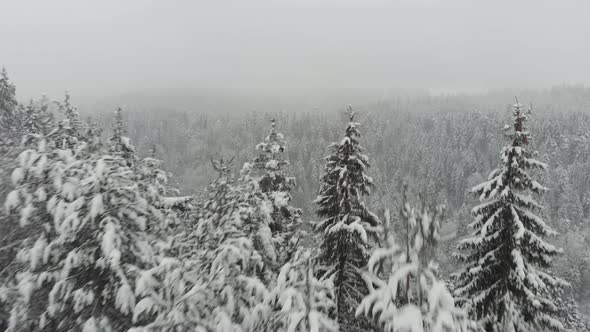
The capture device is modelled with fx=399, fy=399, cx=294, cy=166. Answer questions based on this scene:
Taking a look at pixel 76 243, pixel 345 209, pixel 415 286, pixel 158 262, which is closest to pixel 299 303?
pixel 415 286

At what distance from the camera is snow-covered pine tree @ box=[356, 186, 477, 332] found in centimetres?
267

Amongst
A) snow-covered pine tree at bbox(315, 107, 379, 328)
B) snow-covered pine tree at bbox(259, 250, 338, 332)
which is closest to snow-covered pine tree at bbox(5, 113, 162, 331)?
snow-covered pine tree at bbox(259, 250, 338, 332)

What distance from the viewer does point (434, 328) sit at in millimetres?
2594

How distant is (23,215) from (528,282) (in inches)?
513

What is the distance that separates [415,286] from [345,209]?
10.2 meters

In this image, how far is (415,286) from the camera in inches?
118

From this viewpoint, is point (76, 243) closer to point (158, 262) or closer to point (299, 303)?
point (158, 262)

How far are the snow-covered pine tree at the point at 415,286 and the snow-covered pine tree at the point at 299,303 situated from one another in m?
0.38

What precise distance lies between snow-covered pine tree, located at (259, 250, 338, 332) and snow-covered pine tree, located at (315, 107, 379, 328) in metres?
7.83

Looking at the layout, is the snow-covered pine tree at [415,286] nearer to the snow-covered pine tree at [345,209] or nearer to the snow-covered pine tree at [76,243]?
the snow-covered pine tree at [76,243]

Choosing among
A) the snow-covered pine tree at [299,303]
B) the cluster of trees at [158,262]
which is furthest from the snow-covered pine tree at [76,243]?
the snow-covered pine tree at [299,303]

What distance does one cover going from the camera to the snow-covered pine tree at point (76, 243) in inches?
146

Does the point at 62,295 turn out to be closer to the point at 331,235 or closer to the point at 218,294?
the point at 218,294

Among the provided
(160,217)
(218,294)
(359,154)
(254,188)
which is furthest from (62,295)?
(359,154)
